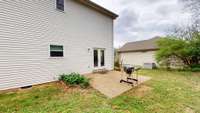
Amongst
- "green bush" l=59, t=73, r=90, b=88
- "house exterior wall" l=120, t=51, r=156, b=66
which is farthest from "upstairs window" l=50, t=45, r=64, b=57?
"house exterior wall" l=120, t=51, r=156, b=66

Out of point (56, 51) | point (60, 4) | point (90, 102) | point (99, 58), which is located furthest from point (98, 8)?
point (90, 102)

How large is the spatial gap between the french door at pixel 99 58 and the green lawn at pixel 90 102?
18.1 ft

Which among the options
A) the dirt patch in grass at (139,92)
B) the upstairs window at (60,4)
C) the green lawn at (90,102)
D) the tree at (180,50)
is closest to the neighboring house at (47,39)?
the upstairs window at (60,4)

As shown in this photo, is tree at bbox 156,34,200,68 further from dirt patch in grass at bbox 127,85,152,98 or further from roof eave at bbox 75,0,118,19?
dirt patch in grass at bbox 127,85,152,98

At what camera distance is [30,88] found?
7727 mm

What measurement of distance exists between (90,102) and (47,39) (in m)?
5.02

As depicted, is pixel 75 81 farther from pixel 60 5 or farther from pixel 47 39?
pixel 60 5

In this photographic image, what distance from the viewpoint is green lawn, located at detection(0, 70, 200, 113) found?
5.45 meters

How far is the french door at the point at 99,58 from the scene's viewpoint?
1313 cm

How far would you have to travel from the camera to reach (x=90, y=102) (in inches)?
245

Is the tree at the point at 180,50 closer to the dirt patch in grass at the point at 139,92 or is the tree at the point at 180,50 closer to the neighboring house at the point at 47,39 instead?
the neighboring house at the point at 47,39

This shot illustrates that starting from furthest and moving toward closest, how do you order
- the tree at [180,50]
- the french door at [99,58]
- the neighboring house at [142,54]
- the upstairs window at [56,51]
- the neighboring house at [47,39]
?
the neighboring house at [142,54]
the tree at [180,50]
the french door at [99,58]
the upstairs window at [56,51]
the neighboring house at [47,39]

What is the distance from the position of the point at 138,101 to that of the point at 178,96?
8.50 feet

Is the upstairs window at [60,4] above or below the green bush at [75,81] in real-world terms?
above
